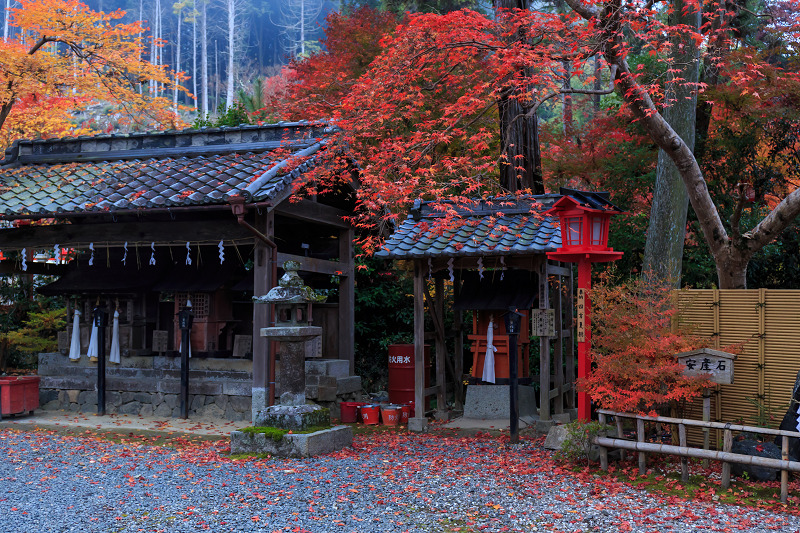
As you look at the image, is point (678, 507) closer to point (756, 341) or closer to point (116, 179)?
point (756, 341)

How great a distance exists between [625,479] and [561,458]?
1.10 meters

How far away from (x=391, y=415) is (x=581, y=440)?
4.33 m

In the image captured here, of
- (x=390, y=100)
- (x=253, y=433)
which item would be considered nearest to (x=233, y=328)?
(x=253, y=433)

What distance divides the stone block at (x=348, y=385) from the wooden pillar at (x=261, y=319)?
6.38 feet

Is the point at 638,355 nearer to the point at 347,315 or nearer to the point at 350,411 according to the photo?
the point at 350,411

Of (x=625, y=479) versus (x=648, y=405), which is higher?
(x=648, y=405)

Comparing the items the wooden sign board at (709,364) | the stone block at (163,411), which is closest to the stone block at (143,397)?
the stone block at (163,411)

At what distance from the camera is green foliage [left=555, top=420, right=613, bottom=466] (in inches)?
326

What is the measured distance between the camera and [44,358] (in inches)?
553

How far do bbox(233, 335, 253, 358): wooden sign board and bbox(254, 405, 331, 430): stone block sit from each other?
331 centimetres

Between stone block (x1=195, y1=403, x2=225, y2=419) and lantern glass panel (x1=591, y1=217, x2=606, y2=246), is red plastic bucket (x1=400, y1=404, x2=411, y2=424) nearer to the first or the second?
stone block (x1=195, y1=403, x2=225, y2=419)

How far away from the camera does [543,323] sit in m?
10.3

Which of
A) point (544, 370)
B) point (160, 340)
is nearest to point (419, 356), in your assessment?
point (544, 370)

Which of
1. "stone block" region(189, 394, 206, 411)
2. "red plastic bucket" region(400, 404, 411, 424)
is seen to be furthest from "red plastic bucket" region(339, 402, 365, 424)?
"stone block" region(189, 394, 206, 411)
